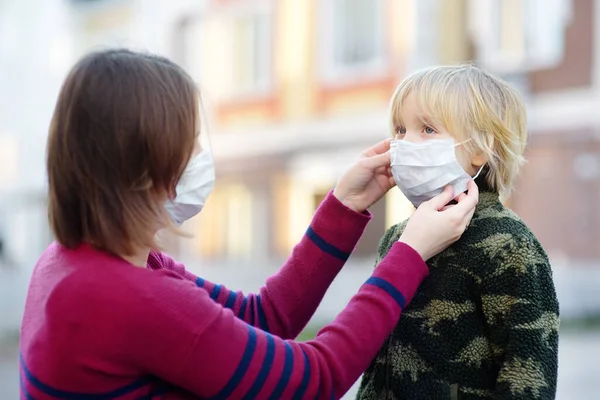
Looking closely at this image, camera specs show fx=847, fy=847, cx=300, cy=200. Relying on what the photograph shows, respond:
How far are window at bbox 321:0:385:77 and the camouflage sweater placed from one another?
10.3m

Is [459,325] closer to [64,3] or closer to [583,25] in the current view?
[583,25]

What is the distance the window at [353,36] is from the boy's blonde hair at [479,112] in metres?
10.1

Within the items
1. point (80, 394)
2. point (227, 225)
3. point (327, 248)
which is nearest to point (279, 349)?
point (80, 394)

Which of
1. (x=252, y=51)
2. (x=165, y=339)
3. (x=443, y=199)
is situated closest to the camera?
(x=165, y=339)

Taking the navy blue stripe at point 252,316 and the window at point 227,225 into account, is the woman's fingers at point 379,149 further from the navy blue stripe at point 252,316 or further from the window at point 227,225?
the window at point 227,225

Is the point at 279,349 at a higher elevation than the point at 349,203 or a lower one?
lower

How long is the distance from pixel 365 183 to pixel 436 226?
39cm

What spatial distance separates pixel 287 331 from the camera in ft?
6.88

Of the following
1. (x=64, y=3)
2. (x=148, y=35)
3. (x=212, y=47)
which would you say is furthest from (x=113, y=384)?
(x=64, y=3)

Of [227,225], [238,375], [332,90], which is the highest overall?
[238,375]

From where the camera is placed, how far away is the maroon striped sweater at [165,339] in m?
1.53

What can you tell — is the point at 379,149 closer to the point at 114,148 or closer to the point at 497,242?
the point at 497,242

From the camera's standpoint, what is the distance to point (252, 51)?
13977mm

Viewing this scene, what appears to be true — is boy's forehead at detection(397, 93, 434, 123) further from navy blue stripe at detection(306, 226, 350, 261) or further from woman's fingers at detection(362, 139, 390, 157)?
navy blue stripe at detection(306, 226, 350, 261)
